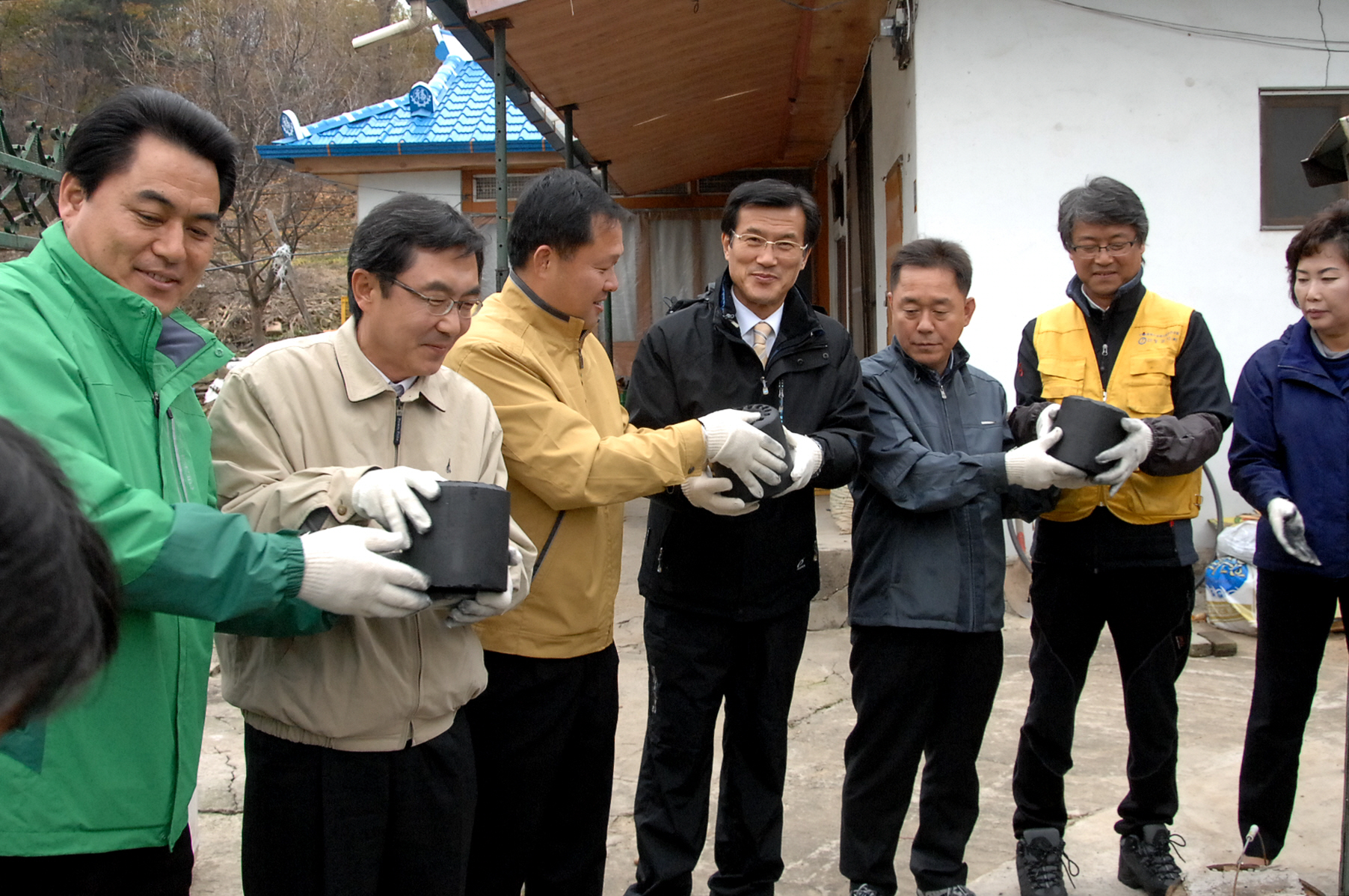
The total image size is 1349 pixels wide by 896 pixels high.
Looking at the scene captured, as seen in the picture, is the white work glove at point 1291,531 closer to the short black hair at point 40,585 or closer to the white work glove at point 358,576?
the white work glove at point 358,576

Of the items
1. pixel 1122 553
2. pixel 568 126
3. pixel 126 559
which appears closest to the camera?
pixel 126 559

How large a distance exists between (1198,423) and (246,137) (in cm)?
1798

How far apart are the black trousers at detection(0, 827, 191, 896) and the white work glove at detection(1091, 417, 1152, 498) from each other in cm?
209

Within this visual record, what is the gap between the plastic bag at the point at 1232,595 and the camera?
5367 mm

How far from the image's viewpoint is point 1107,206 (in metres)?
2.82

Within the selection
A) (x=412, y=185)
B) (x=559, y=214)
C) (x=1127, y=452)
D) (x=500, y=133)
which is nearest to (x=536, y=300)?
(x=559, y=214)

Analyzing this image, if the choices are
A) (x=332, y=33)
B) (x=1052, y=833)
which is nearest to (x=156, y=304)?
(x=1052, y=833)

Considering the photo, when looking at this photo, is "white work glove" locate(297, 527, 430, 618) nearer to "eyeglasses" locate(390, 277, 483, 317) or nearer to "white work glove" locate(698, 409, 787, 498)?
"eyeglasses" locate(390, 277, 483, 317)

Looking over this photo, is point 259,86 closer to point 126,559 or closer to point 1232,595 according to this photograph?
point 1232,595

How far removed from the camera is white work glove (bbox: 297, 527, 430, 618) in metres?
1.55

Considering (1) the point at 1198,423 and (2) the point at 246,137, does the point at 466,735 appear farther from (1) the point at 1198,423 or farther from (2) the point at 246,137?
(2) the point at 246,137

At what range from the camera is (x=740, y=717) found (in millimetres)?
2705

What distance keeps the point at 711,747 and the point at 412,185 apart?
10113 millimetres

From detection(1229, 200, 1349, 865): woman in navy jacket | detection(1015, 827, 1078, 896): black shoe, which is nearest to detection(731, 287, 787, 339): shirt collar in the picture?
detection(1229, 200, 1349, 865): woman in navy jacket
